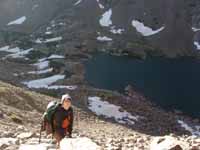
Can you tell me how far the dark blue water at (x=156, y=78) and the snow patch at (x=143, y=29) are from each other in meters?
39.3

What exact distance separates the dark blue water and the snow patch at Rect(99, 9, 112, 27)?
43.5 metres

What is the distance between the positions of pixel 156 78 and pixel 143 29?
7791 centimetres

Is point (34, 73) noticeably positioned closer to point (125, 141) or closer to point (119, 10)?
point (119, 10)

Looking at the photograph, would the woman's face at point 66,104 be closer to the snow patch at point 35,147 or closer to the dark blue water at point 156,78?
the snow patch at point 35,147

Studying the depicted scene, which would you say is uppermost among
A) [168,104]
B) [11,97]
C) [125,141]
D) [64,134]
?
[64,134]

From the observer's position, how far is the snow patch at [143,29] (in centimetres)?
18325

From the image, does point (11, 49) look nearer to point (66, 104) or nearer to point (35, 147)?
point (35, 147)

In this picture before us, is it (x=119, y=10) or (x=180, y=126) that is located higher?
(x=119, y=10)

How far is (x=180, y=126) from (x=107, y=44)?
98127 mm

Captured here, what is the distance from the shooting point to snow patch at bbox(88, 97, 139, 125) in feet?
224

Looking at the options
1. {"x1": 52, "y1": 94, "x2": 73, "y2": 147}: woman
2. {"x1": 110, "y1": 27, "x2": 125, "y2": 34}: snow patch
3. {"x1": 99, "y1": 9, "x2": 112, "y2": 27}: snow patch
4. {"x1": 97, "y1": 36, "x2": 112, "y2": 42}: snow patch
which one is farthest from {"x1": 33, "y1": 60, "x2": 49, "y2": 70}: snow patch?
{"x1": 52, "y1": 94, "x2": 73, "y2": 147}: woman

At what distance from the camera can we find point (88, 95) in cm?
8306

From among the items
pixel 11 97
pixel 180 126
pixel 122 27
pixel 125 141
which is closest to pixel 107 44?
pixel 122 27

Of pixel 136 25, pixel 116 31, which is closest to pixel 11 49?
pixel 116 31
